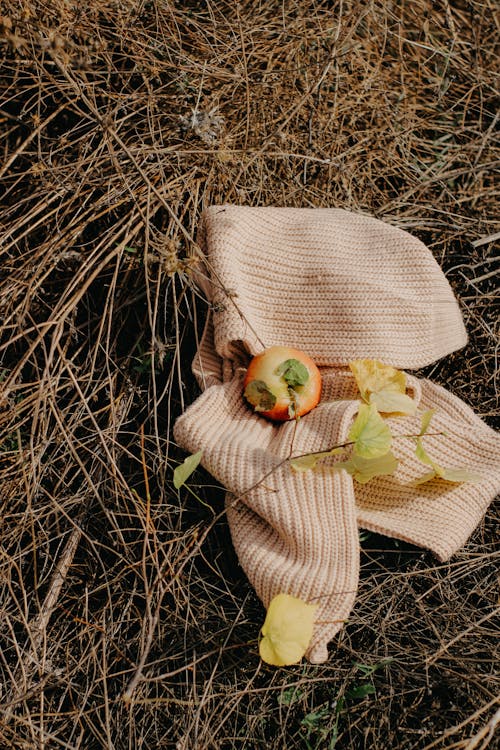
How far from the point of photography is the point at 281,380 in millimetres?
1864

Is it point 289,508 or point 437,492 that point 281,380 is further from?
point 437,492

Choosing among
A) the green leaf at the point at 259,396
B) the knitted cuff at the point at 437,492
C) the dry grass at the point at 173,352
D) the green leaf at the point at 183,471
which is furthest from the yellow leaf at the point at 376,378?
the green leaf at the point at 183,471

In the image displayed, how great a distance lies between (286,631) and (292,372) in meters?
0.70

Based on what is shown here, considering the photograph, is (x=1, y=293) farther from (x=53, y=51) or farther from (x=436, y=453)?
(x=436, y=453)

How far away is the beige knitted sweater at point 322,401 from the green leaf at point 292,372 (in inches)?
5.1

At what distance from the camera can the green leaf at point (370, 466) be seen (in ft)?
5.73

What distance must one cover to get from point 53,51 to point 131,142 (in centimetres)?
73

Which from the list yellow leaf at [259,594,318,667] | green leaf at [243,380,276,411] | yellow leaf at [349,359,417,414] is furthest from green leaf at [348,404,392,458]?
yellow leaf at [259,594,318,667]

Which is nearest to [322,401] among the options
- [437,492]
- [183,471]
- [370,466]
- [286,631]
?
[370,466]

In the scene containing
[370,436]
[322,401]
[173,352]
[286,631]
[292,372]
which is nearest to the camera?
[286,631]

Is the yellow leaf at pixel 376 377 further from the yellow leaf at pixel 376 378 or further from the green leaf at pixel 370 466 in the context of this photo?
the green leaf at pixel 370 466

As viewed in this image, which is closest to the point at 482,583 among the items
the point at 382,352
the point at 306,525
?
the point at 306,525

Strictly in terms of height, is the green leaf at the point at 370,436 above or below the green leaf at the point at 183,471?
above

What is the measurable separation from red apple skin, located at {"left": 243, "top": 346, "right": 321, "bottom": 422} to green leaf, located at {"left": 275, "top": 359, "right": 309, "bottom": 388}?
12 millimetres
